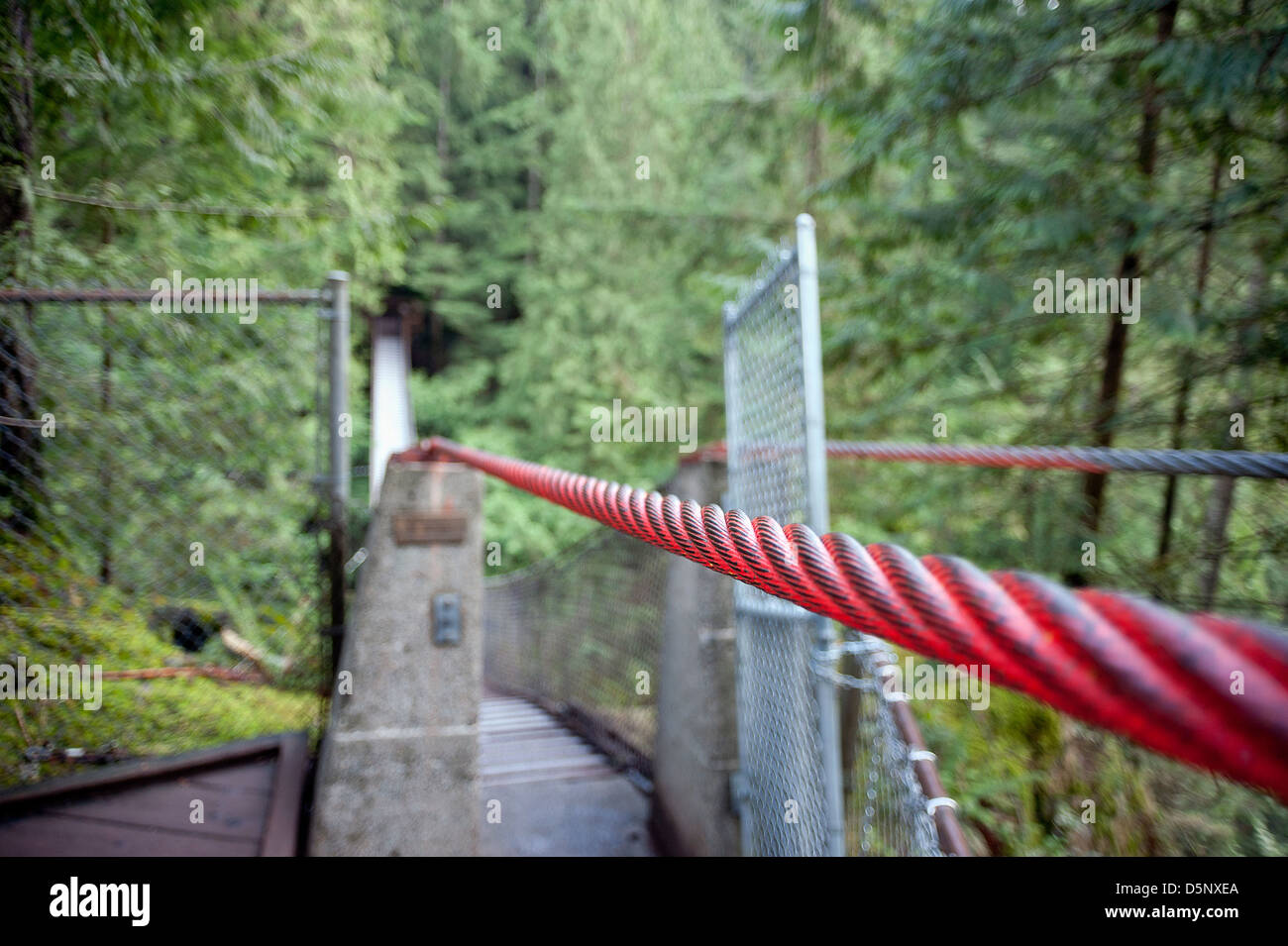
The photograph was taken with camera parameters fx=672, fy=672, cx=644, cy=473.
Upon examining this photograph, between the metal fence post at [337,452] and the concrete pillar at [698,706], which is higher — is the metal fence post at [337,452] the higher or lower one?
the higher one

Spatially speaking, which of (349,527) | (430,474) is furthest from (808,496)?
(349,527)

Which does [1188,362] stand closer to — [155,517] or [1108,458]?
[1108,458]

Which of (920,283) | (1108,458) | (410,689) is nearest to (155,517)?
(410,689)

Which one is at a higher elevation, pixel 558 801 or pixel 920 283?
pixel 920 283

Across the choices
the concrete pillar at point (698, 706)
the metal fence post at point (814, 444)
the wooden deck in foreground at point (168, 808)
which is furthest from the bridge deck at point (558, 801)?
the metal fence post at point (814, 444)

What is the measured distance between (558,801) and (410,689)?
1.61 meters

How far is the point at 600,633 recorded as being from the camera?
435cm

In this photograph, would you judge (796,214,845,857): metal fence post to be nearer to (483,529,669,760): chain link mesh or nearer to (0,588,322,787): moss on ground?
(483,529,669,760): chain link mesh

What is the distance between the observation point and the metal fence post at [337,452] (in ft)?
7.54

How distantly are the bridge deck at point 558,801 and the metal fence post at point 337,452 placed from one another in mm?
974

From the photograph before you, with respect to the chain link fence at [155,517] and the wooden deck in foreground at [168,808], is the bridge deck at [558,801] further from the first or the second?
the chain link fence at [155,517]

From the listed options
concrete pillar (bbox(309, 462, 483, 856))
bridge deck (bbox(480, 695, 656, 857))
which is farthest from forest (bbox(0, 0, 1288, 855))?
bridge deck (bbox(480, 695, 656, 857))
